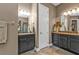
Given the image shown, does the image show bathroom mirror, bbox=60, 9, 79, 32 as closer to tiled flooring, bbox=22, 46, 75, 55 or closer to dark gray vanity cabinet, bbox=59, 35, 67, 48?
dark gray vanity cabinet, bbox=59, 35, 67, 48

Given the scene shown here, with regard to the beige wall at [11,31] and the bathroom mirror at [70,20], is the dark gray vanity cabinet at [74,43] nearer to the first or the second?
the bathroom mirror at [70,20]

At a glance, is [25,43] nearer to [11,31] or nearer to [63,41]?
[11,31]

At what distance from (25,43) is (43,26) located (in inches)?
15.9

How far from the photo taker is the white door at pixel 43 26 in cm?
205

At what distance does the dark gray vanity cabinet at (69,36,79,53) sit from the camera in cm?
199

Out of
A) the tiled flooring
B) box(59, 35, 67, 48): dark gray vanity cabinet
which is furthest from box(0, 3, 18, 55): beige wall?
box(59, 35, 67, 48): dark gray vanity cabinet

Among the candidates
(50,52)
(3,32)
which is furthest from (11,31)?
(50,52)

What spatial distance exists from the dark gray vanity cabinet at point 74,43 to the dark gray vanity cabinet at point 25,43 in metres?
0.62

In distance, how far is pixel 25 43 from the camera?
2.05m

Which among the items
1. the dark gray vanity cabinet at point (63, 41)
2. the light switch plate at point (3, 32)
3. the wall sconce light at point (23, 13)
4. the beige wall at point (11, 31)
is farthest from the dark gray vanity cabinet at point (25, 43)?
the dark gray vanity cabinet at point (63, 41)

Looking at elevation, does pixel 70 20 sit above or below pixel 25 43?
above

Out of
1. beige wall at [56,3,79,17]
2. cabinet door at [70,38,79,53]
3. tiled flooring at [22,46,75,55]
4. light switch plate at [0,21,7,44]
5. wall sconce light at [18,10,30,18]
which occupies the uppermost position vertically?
beige wall at [56,3,79,17]

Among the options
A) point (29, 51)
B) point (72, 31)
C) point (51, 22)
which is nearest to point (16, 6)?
point (51, 22)

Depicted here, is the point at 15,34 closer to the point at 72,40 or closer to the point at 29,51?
the point at 29,51
